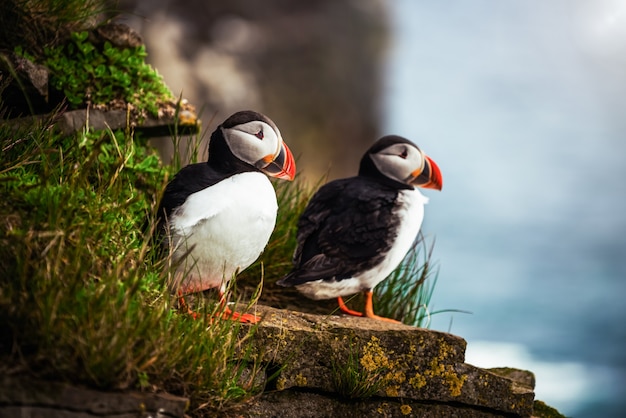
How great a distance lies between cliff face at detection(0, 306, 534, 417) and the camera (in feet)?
13.3

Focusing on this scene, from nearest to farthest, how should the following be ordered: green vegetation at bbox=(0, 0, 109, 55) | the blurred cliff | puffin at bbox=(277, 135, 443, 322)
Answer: puffin at bbox=(277, 135, 443, 322)
green vegetation at bbox=(0, 0, 109, 55)
the blurred cliff

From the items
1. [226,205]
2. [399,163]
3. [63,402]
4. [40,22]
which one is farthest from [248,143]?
[40,22]

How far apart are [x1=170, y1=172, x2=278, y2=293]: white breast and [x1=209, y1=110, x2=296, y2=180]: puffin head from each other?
0.10m

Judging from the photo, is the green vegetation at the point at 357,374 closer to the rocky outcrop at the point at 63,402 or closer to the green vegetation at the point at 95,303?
the green vegetation at the point at 95,303

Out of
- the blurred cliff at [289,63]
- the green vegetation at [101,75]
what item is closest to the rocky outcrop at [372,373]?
the green vegetation at [101,75]

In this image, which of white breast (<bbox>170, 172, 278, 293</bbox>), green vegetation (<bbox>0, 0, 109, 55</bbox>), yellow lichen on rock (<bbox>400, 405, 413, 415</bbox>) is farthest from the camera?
green vegetation (<bbox>0, 0, 109, 55</bbox>)

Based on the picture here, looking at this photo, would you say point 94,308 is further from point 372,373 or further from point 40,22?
point 40,22

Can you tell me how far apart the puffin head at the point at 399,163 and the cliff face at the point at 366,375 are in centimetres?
90

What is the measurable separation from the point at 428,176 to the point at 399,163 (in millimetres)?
213

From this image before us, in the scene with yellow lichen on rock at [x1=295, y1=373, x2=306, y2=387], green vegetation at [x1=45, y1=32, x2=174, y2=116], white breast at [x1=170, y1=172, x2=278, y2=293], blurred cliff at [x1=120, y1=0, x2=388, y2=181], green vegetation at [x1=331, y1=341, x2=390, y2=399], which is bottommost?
yellow lichen on rock at [x1=295, y1=373, x2=306, y2=387]

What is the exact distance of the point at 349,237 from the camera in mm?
4418

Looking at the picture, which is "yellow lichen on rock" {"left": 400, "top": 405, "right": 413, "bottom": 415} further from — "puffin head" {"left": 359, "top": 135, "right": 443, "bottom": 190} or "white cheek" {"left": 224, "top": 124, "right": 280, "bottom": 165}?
"white cheek" {"left": 224, "top": 124, "right": 280, "bottom": 165}

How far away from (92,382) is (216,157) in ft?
5.07

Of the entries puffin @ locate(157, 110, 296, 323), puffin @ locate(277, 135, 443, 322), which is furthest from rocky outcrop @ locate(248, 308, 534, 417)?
puffin @ locate(157, 110, 296, 323)
